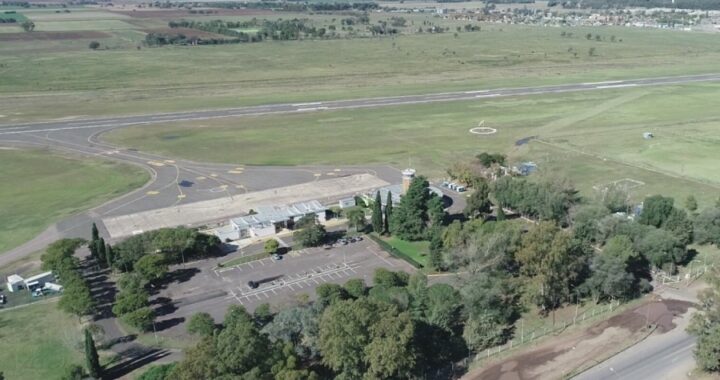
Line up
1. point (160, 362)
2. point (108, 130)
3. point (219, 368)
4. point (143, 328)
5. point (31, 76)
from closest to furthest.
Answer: point (219, 368) < point (160, 362) < point (143, 328) < point (108, 130) < point (31, 76)

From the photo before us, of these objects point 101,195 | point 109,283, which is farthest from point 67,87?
point 109,283

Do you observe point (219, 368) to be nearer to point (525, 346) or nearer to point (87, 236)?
point (525, 346)

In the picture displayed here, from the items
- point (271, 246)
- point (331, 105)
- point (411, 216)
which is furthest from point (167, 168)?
point (331, 105)

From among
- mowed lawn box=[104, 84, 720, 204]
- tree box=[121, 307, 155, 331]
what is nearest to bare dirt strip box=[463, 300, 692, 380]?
tree box=[121, 307, 155, 331]

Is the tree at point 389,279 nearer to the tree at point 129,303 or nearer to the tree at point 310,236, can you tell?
the tree at point 310,236

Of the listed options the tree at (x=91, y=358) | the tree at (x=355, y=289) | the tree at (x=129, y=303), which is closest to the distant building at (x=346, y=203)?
the tree at (x=355, y=289)

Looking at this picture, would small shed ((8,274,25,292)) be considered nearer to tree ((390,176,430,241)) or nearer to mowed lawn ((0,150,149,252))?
mowed lawn ((0,150,149,252))
